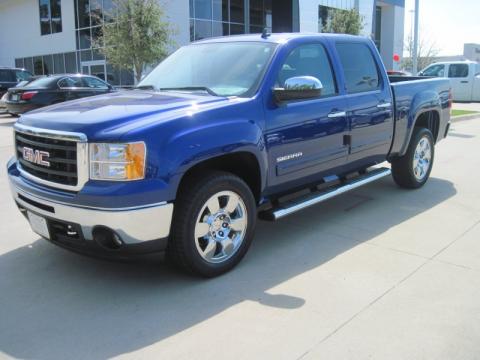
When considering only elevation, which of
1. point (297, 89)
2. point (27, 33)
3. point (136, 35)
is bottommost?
point (297, 89)

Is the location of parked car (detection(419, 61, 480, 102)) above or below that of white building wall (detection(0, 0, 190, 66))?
below

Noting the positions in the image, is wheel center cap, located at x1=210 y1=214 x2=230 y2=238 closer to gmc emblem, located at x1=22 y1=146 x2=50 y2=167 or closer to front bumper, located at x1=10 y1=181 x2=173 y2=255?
front bumper, located at x1=10 y1=181 x2=173 y2=255

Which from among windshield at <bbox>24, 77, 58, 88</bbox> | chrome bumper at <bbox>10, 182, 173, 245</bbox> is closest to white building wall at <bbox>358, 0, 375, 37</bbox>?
windshield at <bbox>24, 77, 58, 88</bbox>

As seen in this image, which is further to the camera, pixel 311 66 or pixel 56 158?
pixel 311 66

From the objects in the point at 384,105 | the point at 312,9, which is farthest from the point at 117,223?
the point at 312,9

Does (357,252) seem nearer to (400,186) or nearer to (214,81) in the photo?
(214,81)

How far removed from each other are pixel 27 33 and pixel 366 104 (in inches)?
1393

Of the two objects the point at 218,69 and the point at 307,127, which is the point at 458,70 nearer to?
the point at 307,127

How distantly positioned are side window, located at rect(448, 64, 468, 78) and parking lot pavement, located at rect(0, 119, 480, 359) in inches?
760

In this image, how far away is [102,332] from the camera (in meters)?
3.24

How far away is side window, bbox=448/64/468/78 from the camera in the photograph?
2247 cm

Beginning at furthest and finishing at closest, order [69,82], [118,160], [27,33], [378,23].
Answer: [378,23] < [27,33] < [69,82] < [118,160]

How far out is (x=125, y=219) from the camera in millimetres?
3363

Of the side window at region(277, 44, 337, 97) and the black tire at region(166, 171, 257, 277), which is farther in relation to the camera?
the side window at region(277, 44, 337, 97)
